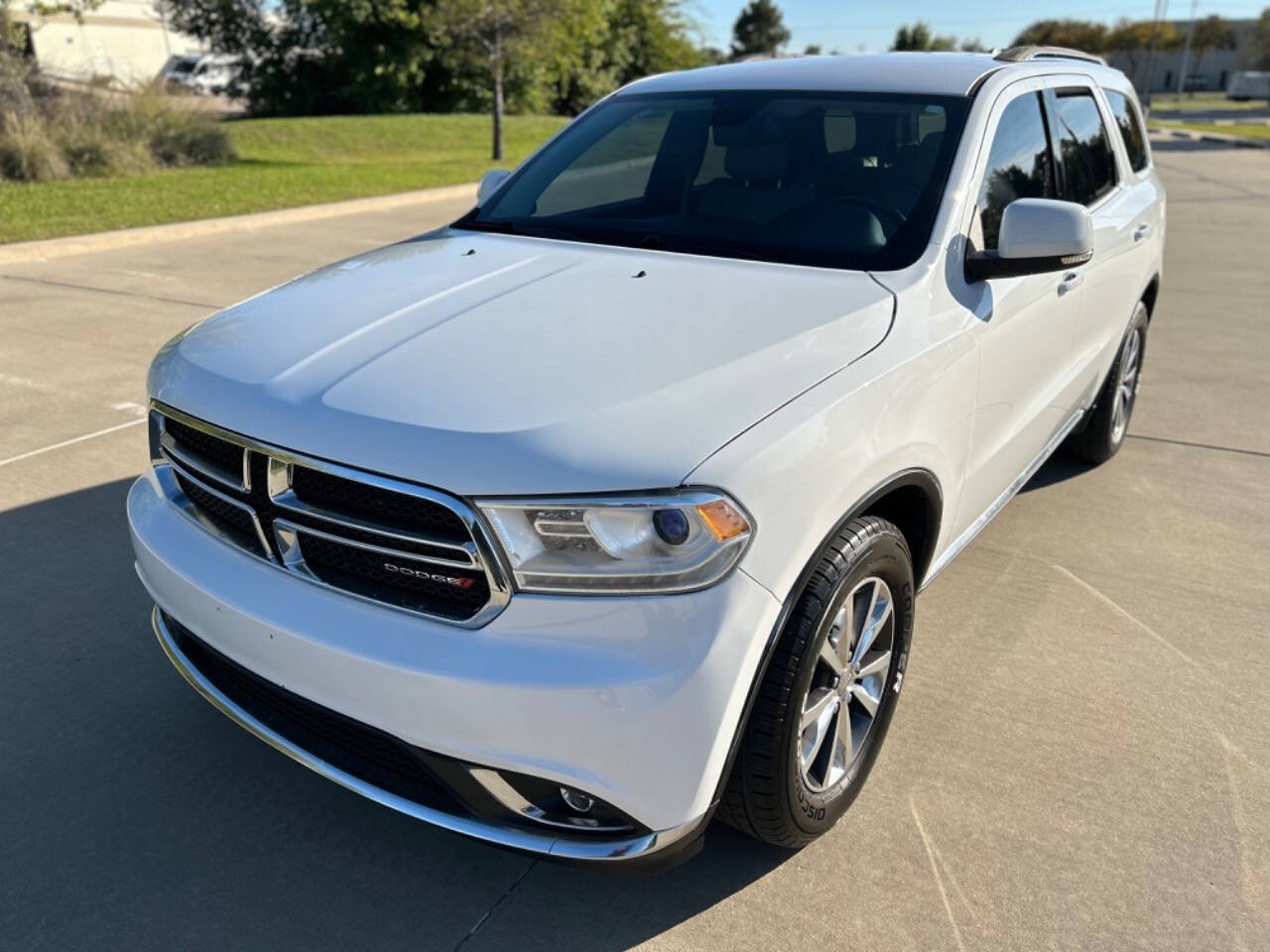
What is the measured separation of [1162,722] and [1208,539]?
1575mm

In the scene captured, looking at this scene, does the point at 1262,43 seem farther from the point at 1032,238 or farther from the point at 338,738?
the point at 338,738

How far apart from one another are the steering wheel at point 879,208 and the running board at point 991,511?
3.16 ft

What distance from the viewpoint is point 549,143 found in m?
4.12

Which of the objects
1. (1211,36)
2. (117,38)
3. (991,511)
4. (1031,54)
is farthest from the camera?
Answer: (1211,36)

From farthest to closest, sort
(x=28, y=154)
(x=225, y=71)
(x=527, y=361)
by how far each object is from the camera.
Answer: (x=225, y=71) → (x=28, y=154) → (x=527, y=361)

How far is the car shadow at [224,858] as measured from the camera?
2355 millimetres

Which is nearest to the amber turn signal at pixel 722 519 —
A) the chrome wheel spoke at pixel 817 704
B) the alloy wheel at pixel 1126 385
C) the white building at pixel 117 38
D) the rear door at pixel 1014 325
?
the chrome wheel spoke at pixel 817 704

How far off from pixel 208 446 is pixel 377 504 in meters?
0.62

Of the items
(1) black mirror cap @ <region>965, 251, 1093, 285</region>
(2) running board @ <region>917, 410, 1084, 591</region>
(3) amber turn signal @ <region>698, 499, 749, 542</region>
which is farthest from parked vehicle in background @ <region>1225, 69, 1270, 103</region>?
(3) amber turn signal @ <region>698, 499, 749, 542</region>

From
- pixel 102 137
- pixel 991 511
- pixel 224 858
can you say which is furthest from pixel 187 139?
pixel 224 858

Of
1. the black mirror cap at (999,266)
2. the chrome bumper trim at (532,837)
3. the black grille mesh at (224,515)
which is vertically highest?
the black mirror cap at (999,266)

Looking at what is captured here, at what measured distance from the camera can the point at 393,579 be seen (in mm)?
2164

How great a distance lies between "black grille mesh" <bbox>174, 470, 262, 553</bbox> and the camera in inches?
94.7

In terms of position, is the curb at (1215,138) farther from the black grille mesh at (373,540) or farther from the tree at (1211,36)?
the tree at (1211,36)
